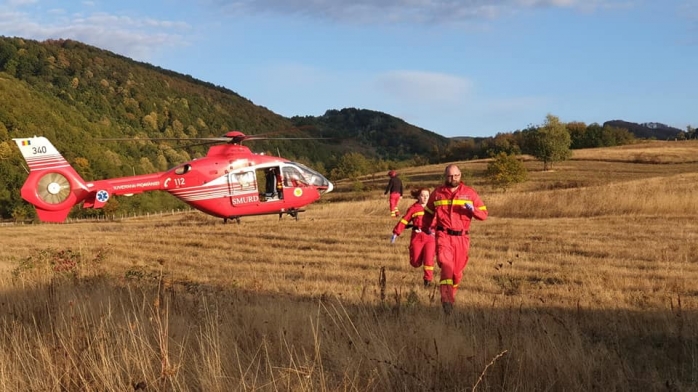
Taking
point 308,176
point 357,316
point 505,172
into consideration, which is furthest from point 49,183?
point 505,172

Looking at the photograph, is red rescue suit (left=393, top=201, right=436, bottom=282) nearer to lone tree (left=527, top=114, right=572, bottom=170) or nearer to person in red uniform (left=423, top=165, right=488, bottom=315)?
person in red uniform (left=423, top=165, right=488, bottom=315)

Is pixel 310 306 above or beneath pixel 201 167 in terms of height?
beneath

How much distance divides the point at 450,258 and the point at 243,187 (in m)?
13.6

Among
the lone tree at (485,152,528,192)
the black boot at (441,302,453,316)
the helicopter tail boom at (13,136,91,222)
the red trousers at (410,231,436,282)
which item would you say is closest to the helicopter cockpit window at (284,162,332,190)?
the helicopter tail boom at (13,136,91,222)

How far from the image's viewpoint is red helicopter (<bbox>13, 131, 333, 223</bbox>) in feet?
64.8

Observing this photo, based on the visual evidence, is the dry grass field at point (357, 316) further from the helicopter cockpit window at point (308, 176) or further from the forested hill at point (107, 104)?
the forested hill at point (107, 104)

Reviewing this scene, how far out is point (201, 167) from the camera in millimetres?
21234

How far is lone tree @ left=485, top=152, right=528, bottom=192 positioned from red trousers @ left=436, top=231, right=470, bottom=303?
49232 millimetres

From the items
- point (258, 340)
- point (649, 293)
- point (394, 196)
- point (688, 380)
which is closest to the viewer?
point (688, 380)

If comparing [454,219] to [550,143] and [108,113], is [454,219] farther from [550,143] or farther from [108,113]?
[108,113]

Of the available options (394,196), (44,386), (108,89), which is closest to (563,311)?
(44,386)

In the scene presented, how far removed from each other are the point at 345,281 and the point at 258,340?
19.8ft

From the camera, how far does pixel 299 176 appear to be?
22500 millimetres

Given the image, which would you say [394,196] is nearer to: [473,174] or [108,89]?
[473,174]
